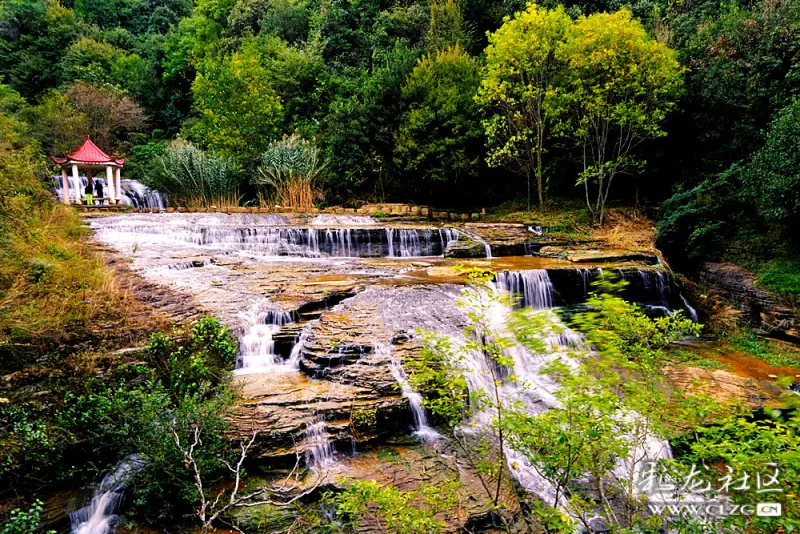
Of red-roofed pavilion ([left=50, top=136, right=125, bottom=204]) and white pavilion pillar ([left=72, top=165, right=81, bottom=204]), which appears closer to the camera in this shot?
red-roofed pavilion ([left=50, top=136, right=125, bottom=204])

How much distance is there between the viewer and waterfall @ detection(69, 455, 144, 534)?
3.46 m

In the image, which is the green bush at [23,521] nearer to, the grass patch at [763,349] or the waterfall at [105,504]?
the waterfall at [105,504]

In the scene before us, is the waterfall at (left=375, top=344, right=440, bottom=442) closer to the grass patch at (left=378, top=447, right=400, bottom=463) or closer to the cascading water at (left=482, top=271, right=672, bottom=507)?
the grass patch at (left=378, top=447, right=400, bottom=463)

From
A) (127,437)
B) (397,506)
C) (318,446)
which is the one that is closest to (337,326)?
(318,446)

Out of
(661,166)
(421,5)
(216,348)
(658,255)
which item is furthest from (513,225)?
(421,5)

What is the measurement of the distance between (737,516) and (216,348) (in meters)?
4.84

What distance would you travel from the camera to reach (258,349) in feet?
17.7

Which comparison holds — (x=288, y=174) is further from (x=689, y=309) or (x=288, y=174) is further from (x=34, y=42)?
(x=34, y=42)

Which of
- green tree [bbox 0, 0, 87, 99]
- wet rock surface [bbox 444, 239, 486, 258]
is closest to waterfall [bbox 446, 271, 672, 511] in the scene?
wet rock surface [bbox 444, 239, 486, 258]

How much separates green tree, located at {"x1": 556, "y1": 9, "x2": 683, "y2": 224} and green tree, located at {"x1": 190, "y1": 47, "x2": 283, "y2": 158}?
40.2 feet

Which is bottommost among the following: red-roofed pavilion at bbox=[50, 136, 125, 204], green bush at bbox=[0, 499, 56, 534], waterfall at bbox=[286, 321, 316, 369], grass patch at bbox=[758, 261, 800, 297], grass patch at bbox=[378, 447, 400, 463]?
grass patch at bbox=[378, 447, 400, 463]

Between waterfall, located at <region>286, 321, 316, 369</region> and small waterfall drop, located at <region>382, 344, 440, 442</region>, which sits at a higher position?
waterfall, located at <region>286, 321, 316, 369</region>

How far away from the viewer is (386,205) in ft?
49.9

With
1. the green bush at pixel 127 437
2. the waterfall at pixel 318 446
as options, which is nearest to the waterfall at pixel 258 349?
the green bush at pixel 127 437
